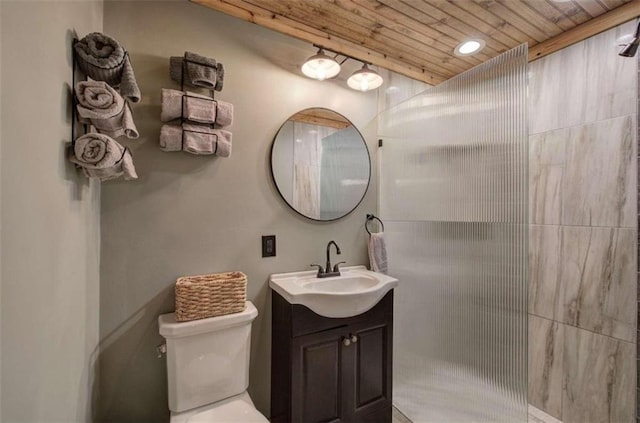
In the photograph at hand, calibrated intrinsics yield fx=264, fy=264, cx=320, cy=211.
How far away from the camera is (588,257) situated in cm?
163

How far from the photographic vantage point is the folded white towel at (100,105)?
37.2 inches

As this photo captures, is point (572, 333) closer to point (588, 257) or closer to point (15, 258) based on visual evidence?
point (588, 257)

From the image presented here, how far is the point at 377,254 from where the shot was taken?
6.47 ft

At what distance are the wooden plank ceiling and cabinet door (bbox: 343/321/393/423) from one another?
1898 mm

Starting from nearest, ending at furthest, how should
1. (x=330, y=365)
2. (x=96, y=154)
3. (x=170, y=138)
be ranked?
(x=96, y=154) → (x=170, y=138) → (x=330, y=365)

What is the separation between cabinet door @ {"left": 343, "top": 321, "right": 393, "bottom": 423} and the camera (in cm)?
152

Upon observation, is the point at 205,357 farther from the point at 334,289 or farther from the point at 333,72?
the point at 333,72

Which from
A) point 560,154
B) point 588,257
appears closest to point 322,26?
point 560,154

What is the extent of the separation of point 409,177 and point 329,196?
1.86 ft

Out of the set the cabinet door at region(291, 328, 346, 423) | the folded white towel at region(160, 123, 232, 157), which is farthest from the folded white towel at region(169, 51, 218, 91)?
the cabinet door at region(291, 328, 346, 423)

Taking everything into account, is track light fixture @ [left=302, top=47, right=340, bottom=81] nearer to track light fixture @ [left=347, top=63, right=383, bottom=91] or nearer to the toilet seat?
track light fixture @ [left=347, top=63, right=383, bottom=91]

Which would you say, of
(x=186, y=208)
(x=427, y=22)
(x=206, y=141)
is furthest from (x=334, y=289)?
(x=427, y=22)

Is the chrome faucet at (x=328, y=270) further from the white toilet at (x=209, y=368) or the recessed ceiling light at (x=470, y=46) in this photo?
the recessed ceiling light at (x=470, y=46)

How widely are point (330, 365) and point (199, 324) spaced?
0.73m
